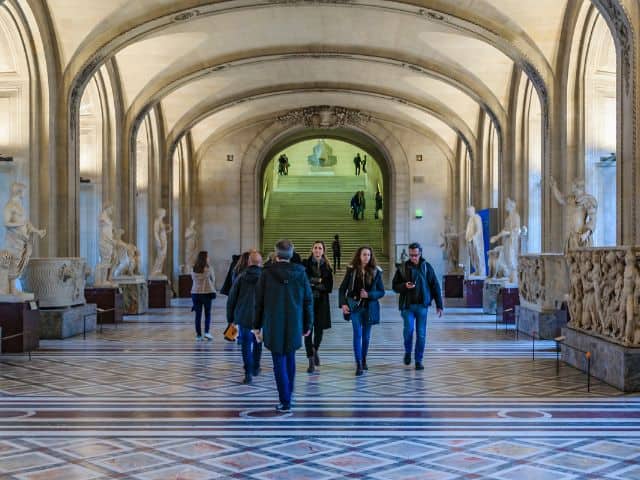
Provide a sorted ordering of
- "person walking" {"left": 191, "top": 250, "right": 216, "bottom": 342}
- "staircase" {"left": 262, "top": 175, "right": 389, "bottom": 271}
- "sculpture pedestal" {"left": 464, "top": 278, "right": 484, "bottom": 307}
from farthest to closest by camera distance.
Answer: "staircase" {"left": 262, "top": 175, "right": 389, "bottom": 271} → "sculpture pedestal" {"left": 464, "top": 278, "right": 484, "bottom": 307} → "person walking" {"left": 191, "top": 250, "right": 216, "bottom": 342}

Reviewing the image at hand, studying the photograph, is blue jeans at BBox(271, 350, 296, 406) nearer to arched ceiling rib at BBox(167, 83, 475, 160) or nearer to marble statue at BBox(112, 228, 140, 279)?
marble statue at BBox(112, 228, 140, 279)

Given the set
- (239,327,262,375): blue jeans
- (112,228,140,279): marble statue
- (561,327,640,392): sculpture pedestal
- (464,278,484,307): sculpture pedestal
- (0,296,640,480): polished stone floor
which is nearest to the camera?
(0,296,640,480): polished stone floor

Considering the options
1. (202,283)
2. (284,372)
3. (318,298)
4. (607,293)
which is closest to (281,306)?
(284,372)

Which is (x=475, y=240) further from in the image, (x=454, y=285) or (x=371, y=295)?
(x=371, y=295)

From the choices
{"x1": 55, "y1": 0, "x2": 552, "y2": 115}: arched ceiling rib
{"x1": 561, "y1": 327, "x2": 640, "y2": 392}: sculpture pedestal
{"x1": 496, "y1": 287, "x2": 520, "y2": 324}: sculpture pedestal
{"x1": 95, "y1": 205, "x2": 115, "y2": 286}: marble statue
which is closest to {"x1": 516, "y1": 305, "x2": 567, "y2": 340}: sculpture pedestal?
{"x1": 496, "y1": 287, "x2": 520, "y2": 324}: sculpture pedestal

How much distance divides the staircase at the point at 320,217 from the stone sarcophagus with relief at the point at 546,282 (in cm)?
1861

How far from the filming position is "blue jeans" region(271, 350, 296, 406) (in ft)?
22.3

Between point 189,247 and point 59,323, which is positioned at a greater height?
point 189,247

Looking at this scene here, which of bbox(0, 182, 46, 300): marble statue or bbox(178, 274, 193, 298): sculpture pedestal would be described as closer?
bbox(0, 182, 46, 300): marble statue

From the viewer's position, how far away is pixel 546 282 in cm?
1324

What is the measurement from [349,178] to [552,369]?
37338 mm

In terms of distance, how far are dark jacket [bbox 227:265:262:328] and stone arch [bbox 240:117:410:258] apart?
22.4 meters

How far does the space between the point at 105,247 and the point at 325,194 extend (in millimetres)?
26143

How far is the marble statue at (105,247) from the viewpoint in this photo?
1677 centimetres
